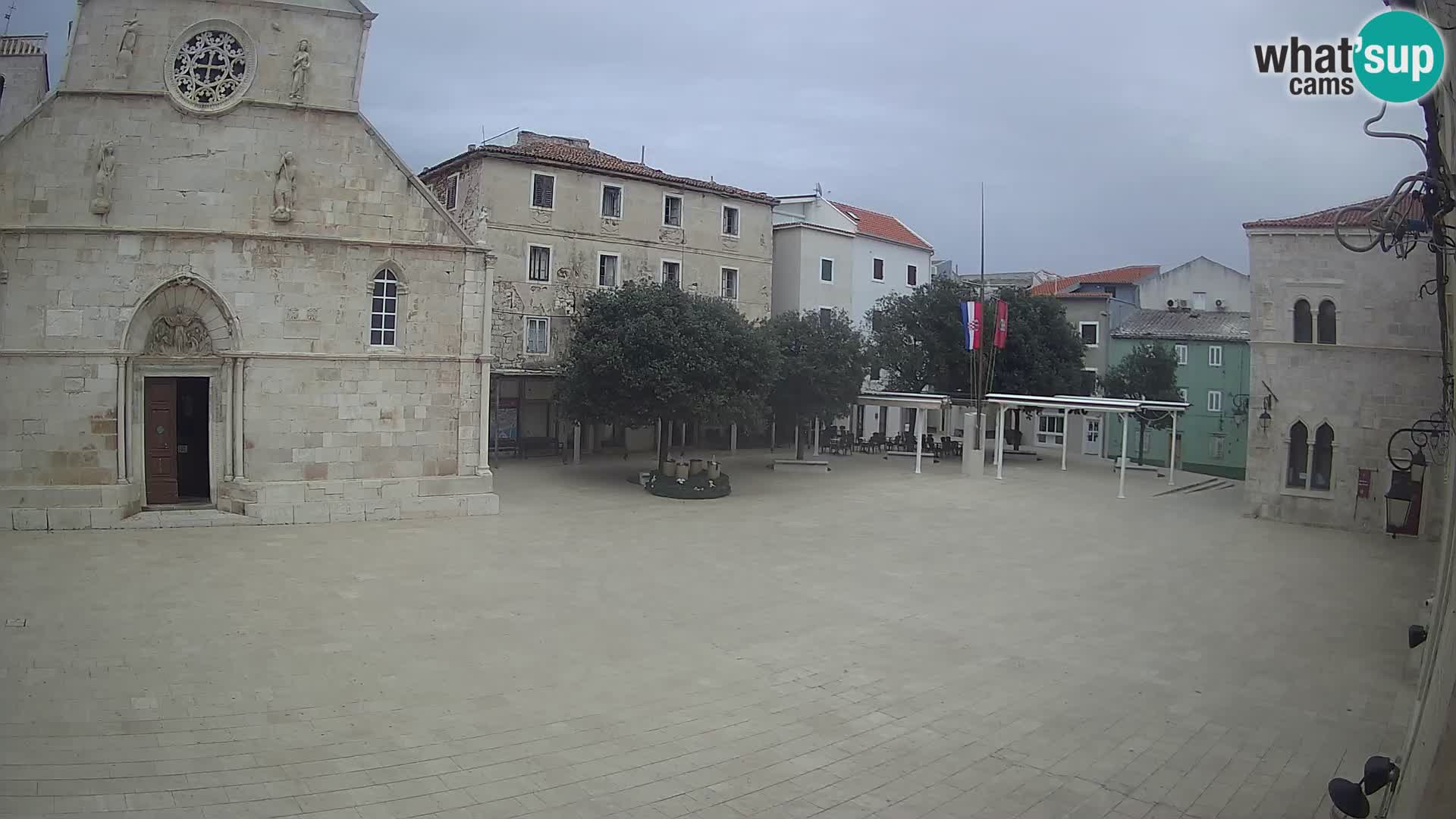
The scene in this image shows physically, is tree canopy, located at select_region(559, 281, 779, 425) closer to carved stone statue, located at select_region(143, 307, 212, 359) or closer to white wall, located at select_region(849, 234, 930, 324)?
carved stone statue, located at select_region(143, 307, 212, 359)

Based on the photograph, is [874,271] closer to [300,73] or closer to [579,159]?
[579,159]

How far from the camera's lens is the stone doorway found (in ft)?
64.3

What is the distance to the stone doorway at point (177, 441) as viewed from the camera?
19594 millimetres

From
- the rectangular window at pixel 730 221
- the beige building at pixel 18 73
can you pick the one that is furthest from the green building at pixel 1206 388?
the beige building at pixel 18 73

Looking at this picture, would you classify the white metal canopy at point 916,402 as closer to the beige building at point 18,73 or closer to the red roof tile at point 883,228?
the red roof tile at point 883,228

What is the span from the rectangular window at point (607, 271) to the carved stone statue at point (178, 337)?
52.2ft

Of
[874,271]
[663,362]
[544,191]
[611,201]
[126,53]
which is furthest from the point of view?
[874,271]

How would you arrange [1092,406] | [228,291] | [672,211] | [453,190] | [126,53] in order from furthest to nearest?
[672,211] → [453,190] → [1092,406] → [228,291] → [126,53]

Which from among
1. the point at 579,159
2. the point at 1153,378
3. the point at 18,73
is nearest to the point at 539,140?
the point at 579,159

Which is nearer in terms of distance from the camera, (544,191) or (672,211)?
(544,191)

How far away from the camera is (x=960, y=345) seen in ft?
125

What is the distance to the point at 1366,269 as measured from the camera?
76.1ft

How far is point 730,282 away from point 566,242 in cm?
774

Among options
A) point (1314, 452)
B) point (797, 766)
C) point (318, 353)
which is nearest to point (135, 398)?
point (318, 353)
